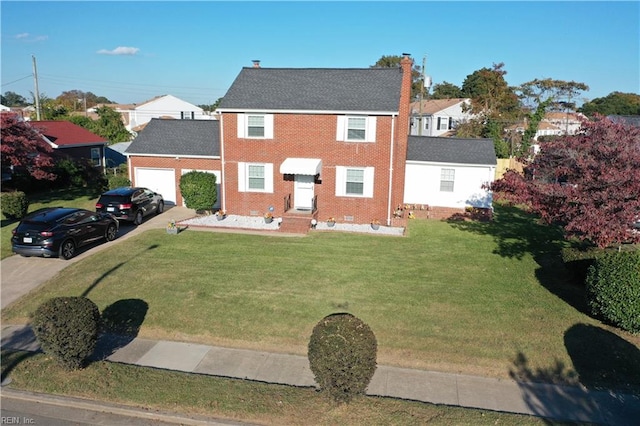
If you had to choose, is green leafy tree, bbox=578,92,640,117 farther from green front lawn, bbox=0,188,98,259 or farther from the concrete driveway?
the concrete driveway

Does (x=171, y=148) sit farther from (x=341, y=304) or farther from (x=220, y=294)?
(x=341, y=304)

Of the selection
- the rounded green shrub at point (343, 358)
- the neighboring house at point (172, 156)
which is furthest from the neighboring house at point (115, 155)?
the rounded green shrub at point (343, 358)

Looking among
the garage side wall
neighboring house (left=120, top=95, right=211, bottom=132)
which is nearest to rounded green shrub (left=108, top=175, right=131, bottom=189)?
the garage side wall

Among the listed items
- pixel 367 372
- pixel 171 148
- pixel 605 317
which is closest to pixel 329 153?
pixel 171 148

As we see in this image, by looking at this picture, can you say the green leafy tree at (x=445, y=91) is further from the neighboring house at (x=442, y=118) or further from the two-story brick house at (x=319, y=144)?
the two-story brick house at (x=319, y=144)

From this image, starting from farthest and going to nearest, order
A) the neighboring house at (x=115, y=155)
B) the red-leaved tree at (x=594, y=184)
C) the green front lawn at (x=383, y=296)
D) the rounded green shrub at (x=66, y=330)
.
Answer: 1. the neighboring house at (x=115, y=155)
2. the red-leaved tree at (x=594, y=184)
3. the green front lawn at (x=383, y=296)
4. the rounded green shrub at (x=66, y=330)

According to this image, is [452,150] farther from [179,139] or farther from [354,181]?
[179,139]
